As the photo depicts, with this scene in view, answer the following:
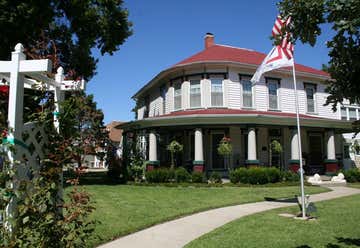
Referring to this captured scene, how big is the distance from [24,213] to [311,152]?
23610 mm

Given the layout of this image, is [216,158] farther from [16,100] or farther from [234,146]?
[16,100]

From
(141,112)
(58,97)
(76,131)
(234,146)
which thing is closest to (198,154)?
(234,146)

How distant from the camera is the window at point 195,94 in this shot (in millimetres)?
22180

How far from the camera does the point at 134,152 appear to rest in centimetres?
2116

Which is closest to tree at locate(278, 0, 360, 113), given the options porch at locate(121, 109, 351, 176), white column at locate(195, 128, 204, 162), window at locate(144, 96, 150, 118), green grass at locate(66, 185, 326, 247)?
green grass at locate(66, 185, 326, 247)

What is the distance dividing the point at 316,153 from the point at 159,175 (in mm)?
11983

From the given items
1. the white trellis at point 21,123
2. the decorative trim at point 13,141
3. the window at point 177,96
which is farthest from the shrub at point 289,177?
the decorative trim at point 13,141

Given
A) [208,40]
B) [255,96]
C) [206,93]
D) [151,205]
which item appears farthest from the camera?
[208,40]

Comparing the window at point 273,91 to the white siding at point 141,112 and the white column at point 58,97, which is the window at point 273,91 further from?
the white column at point 58,97

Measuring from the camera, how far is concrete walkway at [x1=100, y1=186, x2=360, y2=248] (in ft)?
21.7

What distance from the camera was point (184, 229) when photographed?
7.91m

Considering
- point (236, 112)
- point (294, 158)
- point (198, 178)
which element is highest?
point (236, 112)

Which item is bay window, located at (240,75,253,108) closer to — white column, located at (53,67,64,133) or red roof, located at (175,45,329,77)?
red roof, located at (175,45,329,77)

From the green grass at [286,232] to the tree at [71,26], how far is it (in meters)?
10.9
